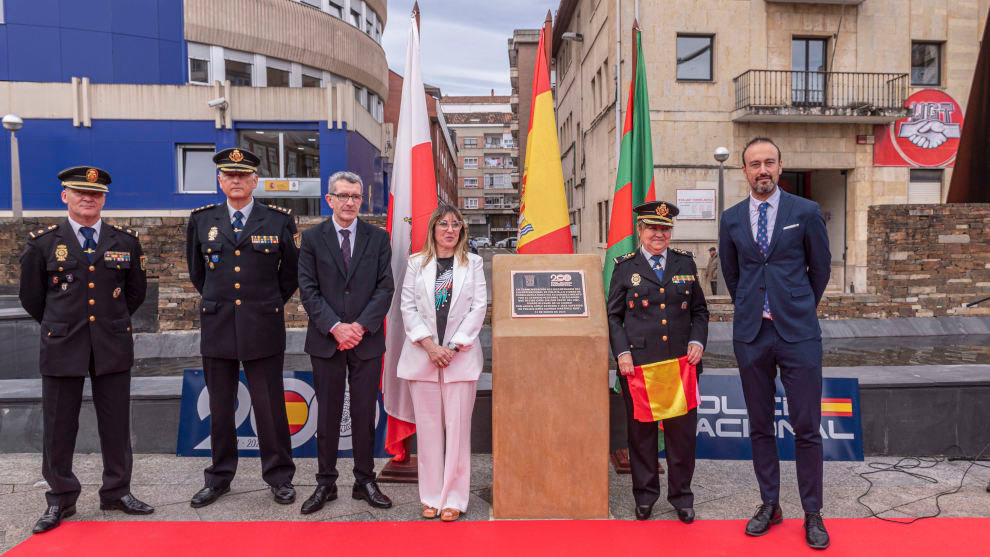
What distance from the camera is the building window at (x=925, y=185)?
785 inches

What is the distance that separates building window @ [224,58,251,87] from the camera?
23812mm

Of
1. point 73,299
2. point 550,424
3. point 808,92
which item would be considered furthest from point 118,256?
point 808,92

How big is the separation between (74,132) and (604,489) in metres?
24.9

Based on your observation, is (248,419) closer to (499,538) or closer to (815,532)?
(499,538)

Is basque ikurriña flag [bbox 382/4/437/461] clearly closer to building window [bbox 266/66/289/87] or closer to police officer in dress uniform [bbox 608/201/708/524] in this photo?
police officer in dress uniform [bbox 608/201/708/524]

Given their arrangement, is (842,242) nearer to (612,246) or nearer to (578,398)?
(612,246)

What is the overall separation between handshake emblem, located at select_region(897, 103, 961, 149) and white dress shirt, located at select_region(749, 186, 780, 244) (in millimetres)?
19649

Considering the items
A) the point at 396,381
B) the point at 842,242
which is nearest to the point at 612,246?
the point at 396,381

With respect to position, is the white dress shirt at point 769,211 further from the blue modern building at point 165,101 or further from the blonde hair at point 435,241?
the blue modern building at point 165,101

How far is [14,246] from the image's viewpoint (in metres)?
13.8

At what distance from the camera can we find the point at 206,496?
4.16m

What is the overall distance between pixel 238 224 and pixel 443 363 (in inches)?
65.9

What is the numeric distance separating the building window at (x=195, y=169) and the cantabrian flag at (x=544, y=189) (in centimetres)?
2071

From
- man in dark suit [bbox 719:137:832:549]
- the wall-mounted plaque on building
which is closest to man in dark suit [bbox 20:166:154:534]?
the wall-mounted plaque on building
